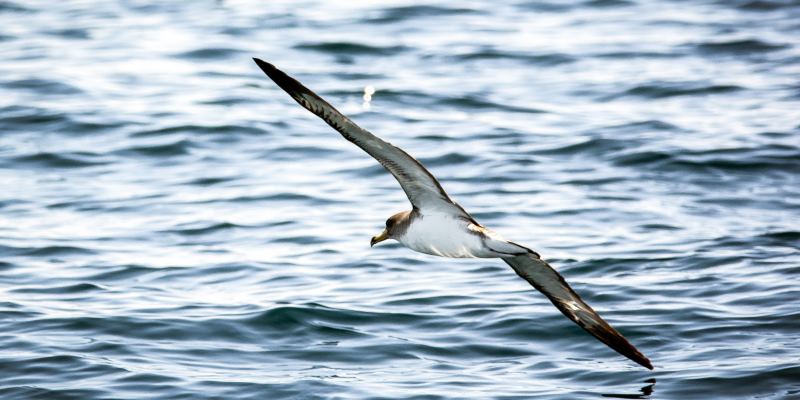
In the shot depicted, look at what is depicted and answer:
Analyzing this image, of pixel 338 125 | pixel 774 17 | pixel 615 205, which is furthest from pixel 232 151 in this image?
pixel 774 17

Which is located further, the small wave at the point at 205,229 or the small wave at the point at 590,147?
the small wave at the point at 590,147

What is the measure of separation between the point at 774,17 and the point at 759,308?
35.7 feet

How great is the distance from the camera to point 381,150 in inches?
255

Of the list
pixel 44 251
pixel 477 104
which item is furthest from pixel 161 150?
pixel 477 104

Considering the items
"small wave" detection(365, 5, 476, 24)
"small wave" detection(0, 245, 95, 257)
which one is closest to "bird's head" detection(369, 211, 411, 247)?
"small wave" detection(0, 245, 95, 257)

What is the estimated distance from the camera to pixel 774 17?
739 inches

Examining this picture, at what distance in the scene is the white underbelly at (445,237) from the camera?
7047 mm

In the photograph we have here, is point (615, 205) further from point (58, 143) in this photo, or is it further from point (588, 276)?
point (58, 143)

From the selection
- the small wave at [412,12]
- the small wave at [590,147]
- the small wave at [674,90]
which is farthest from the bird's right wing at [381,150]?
the small wave at [412,12]

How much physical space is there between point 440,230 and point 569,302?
1.06 m

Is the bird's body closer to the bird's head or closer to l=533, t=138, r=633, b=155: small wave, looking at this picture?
the bird's head

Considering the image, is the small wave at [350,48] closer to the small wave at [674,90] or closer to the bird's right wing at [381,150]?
the small wave at [674,90]

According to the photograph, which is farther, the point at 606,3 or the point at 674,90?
the point at 606,3

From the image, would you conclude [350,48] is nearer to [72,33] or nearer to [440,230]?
[72,33]
